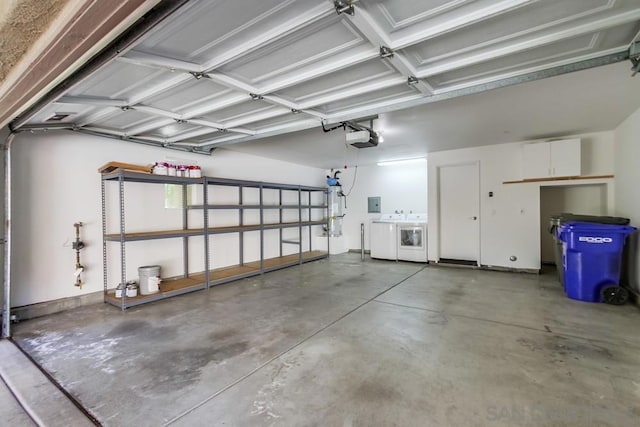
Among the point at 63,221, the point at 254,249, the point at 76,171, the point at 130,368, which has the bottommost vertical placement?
the point at 130,368

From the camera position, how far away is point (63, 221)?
3711mm

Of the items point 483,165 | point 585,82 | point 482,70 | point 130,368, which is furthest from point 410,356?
point 483,165

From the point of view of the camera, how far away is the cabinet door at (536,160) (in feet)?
16.6

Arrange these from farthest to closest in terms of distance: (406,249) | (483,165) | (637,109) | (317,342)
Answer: (406,249), (483,165), (637,109), (317,342)

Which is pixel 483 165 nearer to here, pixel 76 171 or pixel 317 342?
pixel 317 342

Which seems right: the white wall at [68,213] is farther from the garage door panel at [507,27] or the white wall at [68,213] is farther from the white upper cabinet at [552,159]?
the white upper cabinet at [552,159]

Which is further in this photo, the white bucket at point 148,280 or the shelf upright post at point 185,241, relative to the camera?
the shelf upright post at point 185,241

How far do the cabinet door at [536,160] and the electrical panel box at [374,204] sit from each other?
130 inches

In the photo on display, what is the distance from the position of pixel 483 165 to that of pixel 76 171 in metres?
6.78

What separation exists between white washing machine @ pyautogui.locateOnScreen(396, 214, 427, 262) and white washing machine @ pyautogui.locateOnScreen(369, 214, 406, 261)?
7 cm

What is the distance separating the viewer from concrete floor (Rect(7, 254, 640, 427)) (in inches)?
70.2

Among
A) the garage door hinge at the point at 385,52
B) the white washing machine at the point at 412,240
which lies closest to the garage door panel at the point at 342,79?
the garage door hinge at the point at 385,52

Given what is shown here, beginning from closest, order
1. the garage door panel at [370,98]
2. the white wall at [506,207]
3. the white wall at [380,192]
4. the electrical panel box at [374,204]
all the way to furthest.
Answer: the garage door panel at [370,98] → the white wall at [506,207] → the white wall at [380,192] → the electrical panel box at [374,204]

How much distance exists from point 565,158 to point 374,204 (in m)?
4.01
